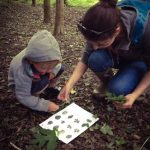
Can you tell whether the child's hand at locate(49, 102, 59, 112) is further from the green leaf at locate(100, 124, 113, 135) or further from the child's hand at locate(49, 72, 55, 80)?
the green leaf at locate(100, 124, 113, 135)

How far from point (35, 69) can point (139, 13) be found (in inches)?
40.7

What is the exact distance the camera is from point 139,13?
8.21 ft

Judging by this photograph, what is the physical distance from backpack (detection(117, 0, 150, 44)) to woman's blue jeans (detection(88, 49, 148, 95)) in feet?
1.33

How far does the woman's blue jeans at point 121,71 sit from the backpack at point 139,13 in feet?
1.33

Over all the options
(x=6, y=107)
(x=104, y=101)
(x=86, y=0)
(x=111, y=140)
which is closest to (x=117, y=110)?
(x=104, y=101)

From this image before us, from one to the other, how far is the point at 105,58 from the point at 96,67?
0.12m

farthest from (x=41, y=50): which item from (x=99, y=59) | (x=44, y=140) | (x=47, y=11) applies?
(x=47, y=11)

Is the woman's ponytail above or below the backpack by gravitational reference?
above

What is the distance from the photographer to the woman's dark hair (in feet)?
7.50

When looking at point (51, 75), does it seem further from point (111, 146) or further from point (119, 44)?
point (111, 146)

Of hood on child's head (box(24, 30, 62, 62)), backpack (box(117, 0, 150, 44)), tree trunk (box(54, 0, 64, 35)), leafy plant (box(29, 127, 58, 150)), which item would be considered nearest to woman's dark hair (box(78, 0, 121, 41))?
backpack (box(117, 0, 150, 44))

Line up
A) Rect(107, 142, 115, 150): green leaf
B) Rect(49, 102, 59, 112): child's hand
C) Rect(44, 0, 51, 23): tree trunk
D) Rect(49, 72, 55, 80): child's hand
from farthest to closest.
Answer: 1. Rect(44, 0, 51, 23): tree trunk
2. Rect(49, 72, 55, 80): child's hand
3. Rect(49, 102, 59, 112): child's hand
4. Rect(107, 142, 115, 150): green leaf

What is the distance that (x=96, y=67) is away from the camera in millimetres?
2979

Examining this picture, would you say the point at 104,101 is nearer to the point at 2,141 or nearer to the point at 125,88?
the point at 125,88
